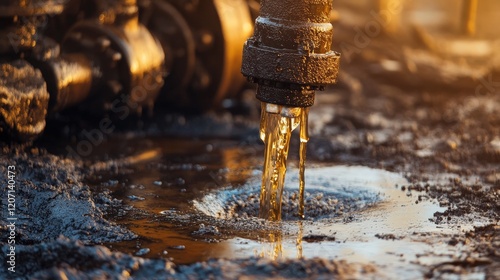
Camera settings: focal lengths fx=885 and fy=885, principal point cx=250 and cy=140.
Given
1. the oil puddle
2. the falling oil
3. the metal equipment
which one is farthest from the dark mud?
the falling oil

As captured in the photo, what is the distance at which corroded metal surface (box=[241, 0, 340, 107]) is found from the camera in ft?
11.1

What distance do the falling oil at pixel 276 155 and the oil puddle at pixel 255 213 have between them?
0.34 feet

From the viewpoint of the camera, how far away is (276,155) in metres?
3.61

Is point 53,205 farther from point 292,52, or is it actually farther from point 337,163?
point 337,163

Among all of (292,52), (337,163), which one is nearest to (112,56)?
(337,163)

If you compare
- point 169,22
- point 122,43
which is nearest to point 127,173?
point 122,43

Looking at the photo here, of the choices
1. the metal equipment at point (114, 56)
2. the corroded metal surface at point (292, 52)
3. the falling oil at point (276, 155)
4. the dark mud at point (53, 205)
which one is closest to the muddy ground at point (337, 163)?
the dark mud at point (53, 205)

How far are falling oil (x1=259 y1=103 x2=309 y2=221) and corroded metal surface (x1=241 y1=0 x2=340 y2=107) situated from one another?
0.38ft

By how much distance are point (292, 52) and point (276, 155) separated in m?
0.45

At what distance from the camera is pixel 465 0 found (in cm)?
751

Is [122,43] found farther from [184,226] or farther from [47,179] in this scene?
[184,226]

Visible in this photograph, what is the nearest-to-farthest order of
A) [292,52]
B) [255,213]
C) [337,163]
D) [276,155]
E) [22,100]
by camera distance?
[292,52] < [276,155] < [255,213] < [22,100] < [337,163]

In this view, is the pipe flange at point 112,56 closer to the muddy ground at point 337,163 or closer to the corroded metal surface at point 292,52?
the muddy ground at point 337,163

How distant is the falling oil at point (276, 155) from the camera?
3.57 meters
